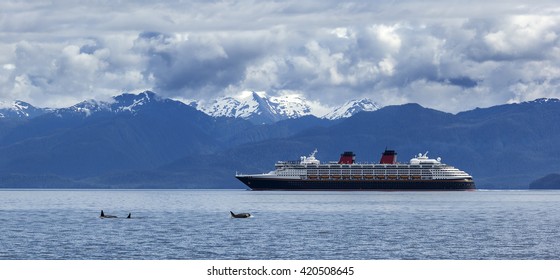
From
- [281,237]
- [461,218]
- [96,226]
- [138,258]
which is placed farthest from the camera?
[461,218]

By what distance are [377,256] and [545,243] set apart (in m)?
17.7

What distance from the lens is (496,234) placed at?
3984 inches

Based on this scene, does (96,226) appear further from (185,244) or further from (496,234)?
(496,234)

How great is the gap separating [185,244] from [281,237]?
11.0 metres

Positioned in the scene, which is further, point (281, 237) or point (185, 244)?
point (281, 237)

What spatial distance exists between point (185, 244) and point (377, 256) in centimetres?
1731

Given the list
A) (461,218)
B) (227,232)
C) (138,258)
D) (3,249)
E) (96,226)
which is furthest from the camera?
(461,218)

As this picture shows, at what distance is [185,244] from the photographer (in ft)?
295

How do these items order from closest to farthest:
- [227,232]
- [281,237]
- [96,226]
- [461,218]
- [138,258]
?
1. [138,258]
2. [281,237]
3. [227,232]
4. [96,226]
5. [461,218]

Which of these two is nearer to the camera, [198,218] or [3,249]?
[3,249]

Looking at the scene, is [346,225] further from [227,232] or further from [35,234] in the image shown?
[35,234]
